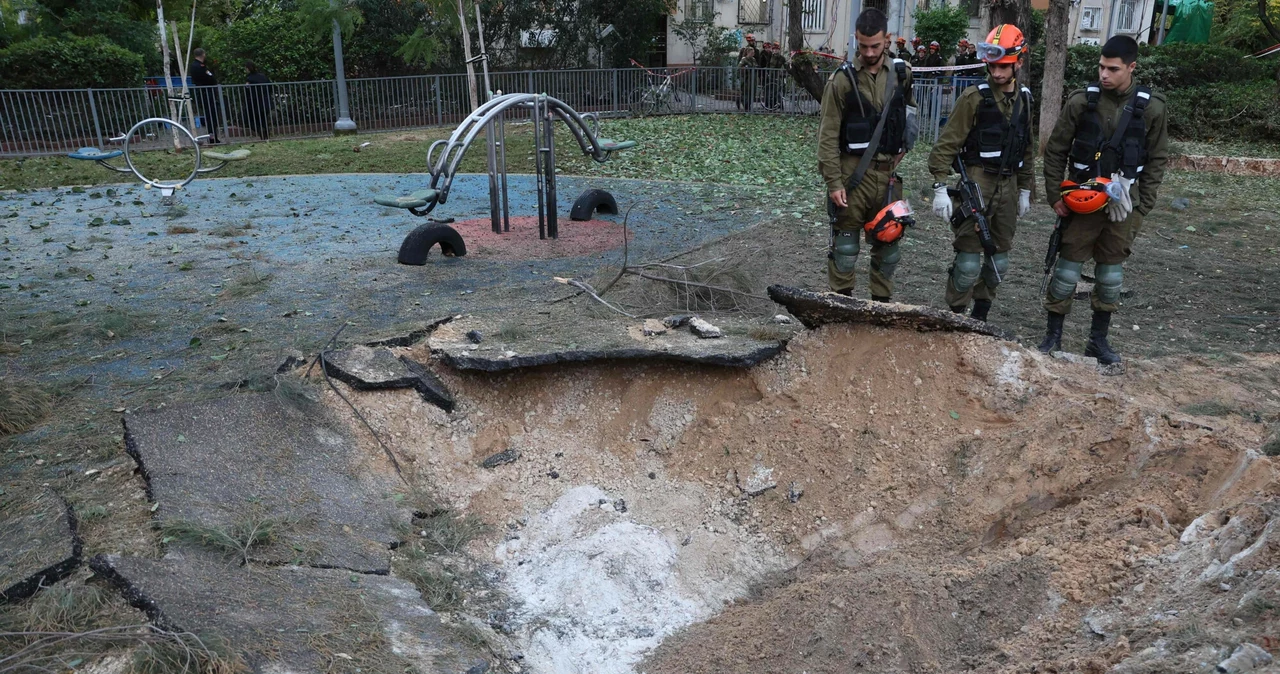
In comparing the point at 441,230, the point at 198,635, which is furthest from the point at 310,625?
the point at 441,230

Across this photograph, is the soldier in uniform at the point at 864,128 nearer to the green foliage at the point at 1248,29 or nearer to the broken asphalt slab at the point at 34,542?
the broken asphalt slab at the point at 34,542

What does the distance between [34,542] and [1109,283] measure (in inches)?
200

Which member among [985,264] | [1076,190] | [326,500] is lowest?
[326,500]

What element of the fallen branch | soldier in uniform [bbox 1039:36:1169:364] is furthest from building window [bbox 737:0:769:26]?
soldier in uniform [bbox 1039:36:1169:364]

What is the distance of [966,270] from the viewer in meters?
5.26

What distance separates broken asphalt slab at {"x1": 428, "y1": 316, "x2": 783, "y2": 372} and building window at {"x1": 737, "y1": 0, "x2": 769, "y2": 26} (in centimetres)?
2186

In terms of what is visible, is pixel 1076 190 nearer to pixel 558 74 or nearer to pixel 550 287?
pixel 550 287

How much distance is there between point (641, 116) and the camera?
61.3ft

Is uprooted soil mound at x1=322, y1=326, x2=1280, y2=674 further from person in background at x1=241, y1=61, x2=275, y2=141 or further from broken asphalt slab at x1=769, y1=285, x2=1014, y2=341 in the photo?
person in background at x1=241, y1=61, x2=275, y2=141

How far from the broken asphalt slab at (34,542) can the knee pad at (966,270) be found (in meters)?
4.44

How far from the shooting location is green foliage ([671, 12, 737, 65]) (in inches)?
869

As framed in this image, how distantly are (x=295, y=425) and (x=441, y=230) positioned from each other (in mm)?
3552

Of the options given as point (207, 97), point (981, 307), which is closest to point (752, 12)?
point (207, 97)

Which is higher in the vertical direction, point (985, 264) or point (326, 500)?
point (985, 264)
